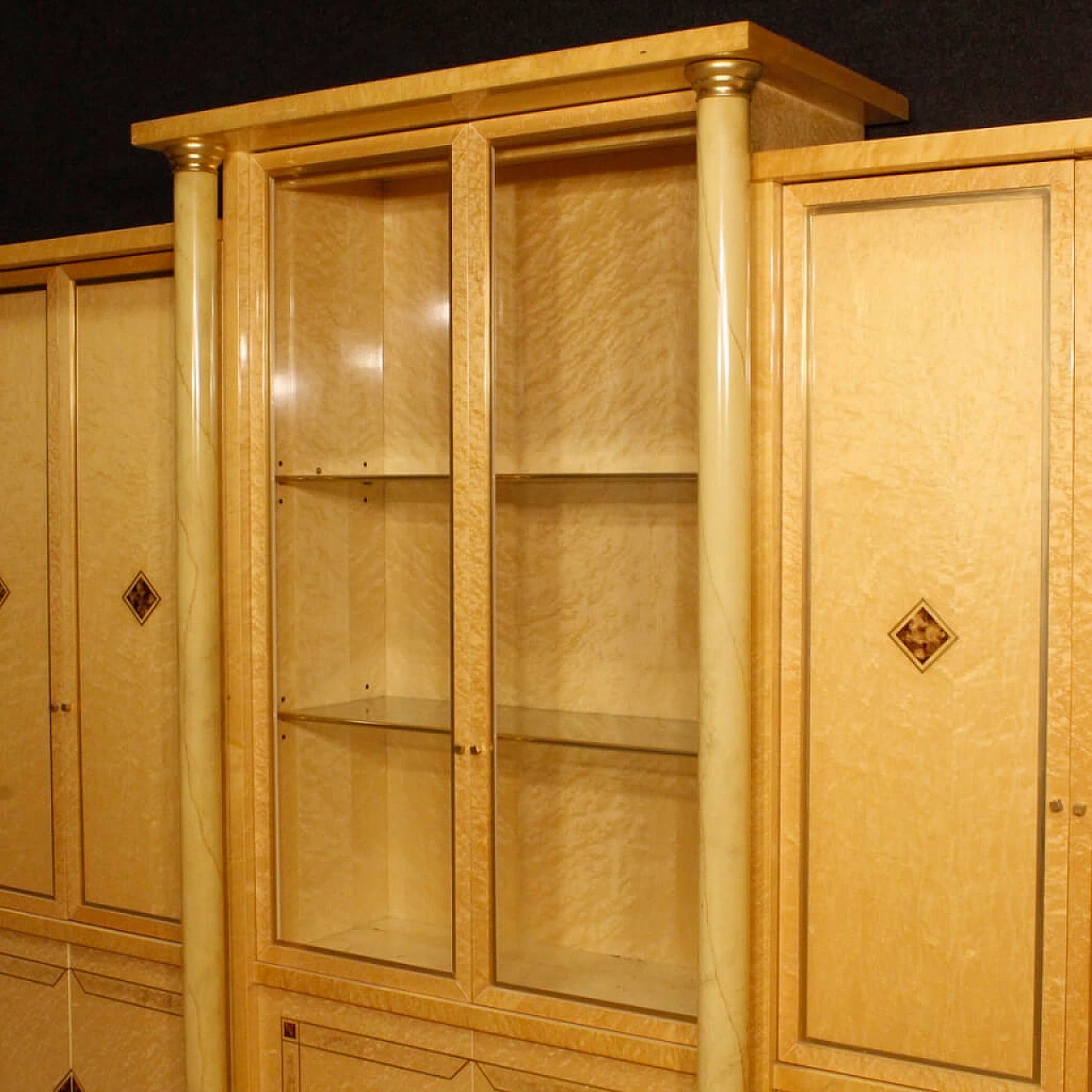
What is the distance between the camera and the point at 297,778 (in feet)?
9.27

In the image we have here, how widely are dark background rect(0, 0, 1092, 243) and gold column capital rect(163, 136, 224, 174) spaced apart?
2.28 ft

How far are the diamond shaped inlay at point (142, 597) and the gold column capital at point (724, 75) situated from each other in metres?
1.59

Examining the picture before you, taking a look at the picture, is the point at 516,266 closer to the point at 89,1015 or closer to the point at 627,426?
the point at 627,426

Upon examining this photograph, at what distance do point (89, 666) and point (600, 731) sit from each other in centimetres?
120

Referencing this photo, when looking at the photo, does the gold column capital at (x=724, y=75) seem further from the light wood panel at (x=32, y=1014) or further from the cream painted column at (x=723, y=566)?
the light wood panel at (x=32, y=1014)

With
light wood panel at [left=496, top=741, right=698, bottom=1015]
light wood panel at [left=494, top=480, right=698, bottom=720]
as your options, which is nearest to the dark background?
light wood panel at [left=494, top=480, right=698, bottom=720]

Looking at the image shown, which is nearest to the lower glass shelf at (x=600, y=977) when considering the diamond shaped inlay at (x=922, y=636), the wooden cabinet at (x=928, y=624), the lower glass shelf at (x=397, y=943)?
the lower glass shelf at (x=397, y=943)

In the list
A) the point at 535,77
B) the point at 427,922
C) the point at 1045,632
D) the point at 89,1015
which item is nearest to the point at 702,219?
the point at 535,77

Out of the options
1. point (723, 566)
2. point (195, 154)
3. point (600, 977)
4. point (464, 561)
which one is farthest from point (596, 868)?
point (195, 154)

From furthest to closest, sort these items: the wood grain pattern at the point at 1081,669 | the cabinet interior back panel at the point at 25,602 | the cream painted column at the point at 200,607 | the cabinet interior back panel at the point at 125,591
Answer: the cabinet interior back panel at the point at 25,602 < the cabinet interior back panel at the point at 125,591 < the cream painted column at the point at 200,607 < the wood grain pattern at the point at 1081,669

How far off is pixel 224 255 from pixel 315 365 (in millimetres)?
270

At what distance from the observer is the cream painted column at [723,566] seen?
2162mm

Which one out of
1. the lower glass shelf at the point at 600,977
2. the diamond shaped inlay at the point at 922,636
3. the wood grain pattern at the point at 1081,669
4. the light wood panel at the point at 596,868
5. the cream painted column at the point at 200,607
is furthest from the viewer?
the cream painted column at the point at 200,607

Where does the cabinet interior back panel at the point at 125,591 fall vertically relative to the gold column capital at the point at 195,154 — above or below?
below
